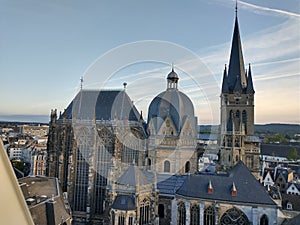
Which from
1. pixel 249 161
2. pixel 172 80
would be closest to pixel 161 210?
pixel 172 80

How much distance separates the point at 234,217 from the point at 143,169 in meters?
2.88

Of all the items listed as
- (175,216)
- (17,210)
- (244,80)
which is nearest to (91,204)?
(175,216)

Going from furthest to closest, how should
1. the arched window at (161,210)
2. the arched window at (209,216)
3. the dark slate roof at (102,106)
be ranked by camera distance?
the dark slate roof at (102,106) → the arched window at (161,210) → the arched window at (209,216)

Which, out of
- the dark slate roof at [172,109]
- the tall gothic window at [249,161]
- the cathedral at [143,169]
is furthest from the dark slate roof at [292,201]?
the dark slate roof at [172,109]

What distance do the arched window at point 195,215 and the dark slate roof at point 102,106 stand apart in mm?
3212

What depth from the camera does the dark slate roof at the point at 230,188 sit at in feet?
19.7

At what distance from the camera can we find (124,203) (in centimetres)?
625

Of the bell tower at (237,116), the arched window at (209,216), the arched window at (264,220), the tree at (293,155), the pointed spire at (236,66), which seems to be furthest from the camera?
the tree at (293,155)

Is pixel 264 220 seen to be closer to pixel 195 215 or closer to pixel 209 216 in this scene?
pixel 209 216

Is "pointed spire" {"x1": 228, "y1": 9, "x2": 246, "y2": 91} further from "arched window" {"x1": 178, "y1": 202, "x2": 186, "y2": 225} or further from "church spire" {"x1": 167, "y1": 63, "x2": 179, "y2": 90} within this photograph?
"arched window" {"x1": 178, "y1": 202, "x2": 186, "y2": 225}

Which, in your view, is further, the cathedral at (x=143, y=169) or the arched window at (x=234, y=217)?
the cathedral at (x=143, y=169)

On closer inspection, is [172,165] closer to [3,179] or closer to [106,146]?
[106,146]

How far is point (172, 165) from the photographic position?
28.4 feet

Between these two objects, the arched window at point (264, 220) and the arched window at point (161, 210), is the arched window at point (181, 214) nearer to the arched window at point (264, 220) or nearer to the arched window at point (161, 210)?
the arched window at point (161, 210)
